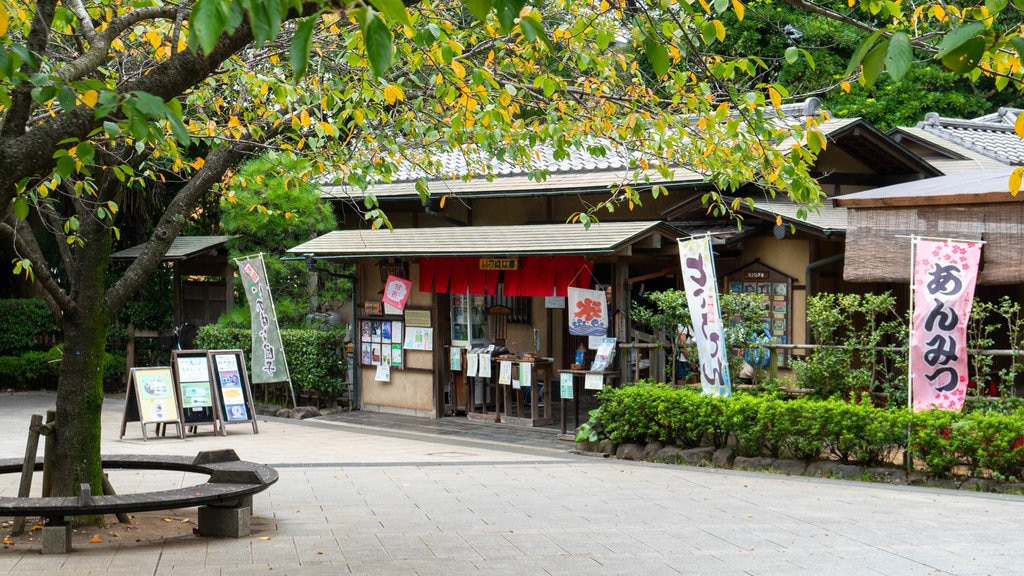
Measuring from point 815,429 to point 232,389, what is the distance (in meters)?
9.17

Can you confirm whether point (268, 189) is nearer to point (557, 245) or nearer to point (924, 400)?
point (557, 245)

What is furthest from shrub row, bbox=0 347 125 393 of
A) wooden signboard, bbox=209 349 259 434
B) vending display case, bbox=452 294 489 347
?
vending display case, bbox=452 294 489 347

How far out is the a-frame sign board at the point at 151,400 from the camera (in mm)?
15734

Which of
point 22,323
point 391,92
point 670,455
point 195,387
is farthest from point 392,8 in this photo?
point 22,323

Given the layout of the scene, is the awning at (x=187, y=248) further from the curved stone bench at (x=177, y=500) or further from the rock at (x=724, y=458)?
the rock at (x=724, y=458)

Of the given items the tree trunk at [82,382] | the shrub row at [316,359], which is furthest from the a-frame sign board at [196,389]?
the tree trunk at [82,382]

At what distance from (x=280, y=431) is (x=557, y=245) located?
18.1ft

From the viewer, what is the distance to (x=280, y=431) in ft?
55.6

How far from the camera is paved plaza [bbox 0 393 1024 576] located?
7816mm

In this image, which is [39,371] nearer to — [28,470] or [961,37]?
[28,470]

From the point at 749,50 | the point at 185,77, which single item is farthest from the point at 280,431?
the point at 749,50

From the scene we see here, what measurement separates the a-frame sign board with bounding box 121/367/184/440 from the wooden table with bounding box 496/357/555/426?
5.05m

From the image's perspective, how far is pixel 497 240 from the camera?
16.4 meters

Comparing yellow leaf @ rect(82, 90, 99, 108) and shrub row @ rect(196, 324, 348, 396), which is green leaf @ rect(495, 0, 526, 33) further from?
shrub row @ rect(196, 324, 348, 396)
